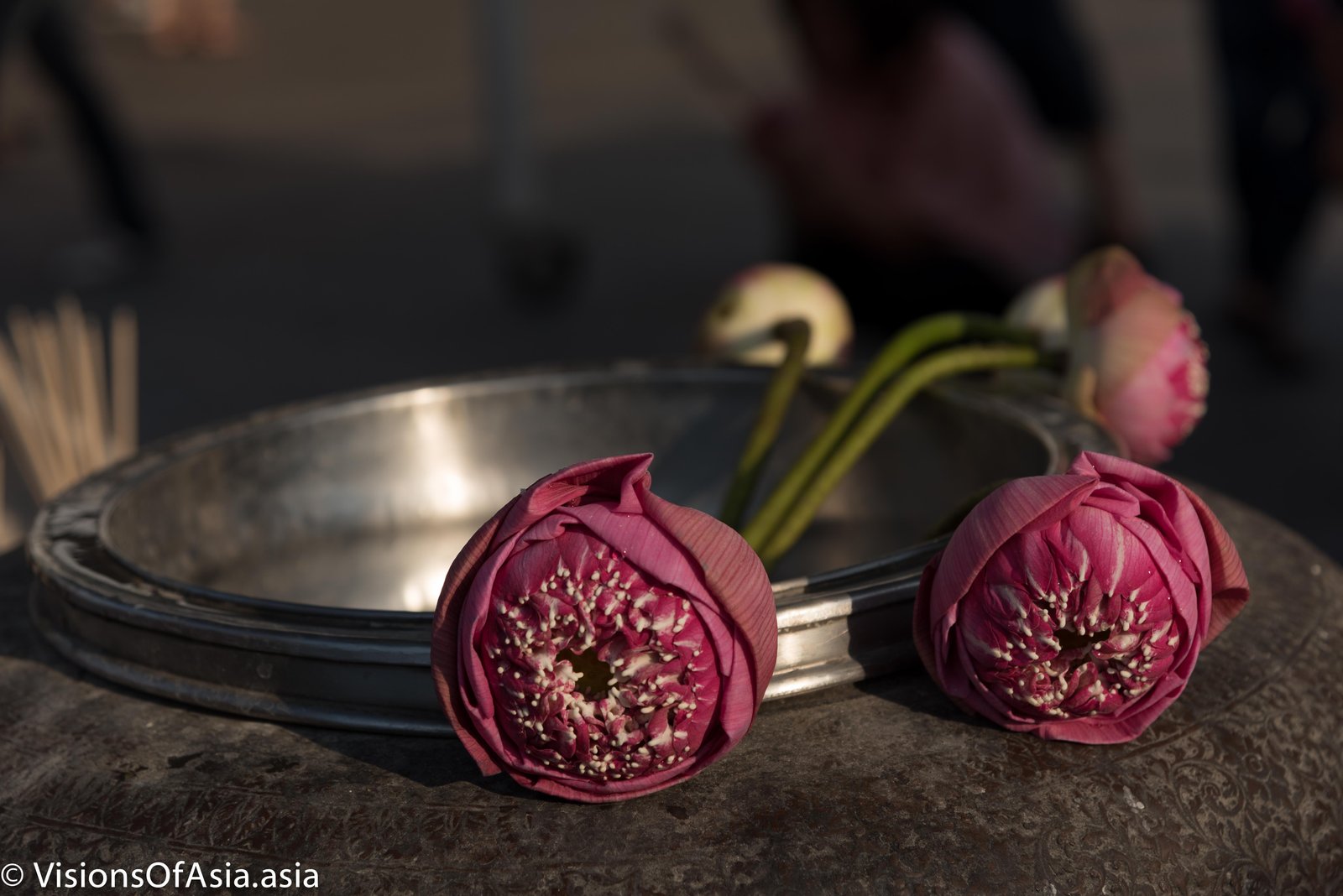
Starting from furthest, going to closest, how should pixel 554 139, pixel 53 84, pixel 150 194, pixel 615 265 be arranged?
1. pixel 554 139
2. pixel 150 194
3. pixel 615 265
4. pixel 53 84

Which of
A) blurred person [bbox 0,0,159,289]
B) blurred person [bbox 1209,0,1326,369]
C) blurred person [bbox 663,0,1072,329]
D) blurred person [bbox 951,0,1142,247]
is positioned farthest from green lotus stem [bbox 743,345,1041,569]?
blurred person [bbox 0,0,159,289]

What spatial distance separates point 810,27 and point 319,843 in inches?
111

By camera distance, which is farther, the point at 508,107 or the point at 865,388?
the point at 508,107

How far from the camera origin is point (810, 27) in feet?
10.3

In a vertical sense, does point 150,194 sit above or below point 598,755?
below

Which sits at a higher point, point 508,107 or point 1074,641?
point 1074,641

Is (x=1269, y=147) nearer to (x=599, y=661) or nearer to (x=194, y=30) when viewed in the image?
(x=599, y=661)

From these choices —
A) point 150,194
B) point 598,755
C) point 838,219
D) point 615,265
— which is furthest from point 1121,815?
point 150,194

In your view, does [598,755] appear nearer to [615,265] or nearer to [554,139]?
[615,265]

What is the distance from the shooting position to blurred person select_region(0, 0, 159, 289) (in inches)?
159

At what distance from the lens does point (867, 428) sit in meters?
0.82

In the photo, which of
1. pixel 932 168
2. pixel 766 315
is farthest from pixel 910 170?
pixel 766 315

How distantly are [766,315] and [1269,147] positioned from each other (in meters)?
2.38

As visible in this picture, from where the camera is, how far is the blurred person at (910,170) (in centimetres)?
301
